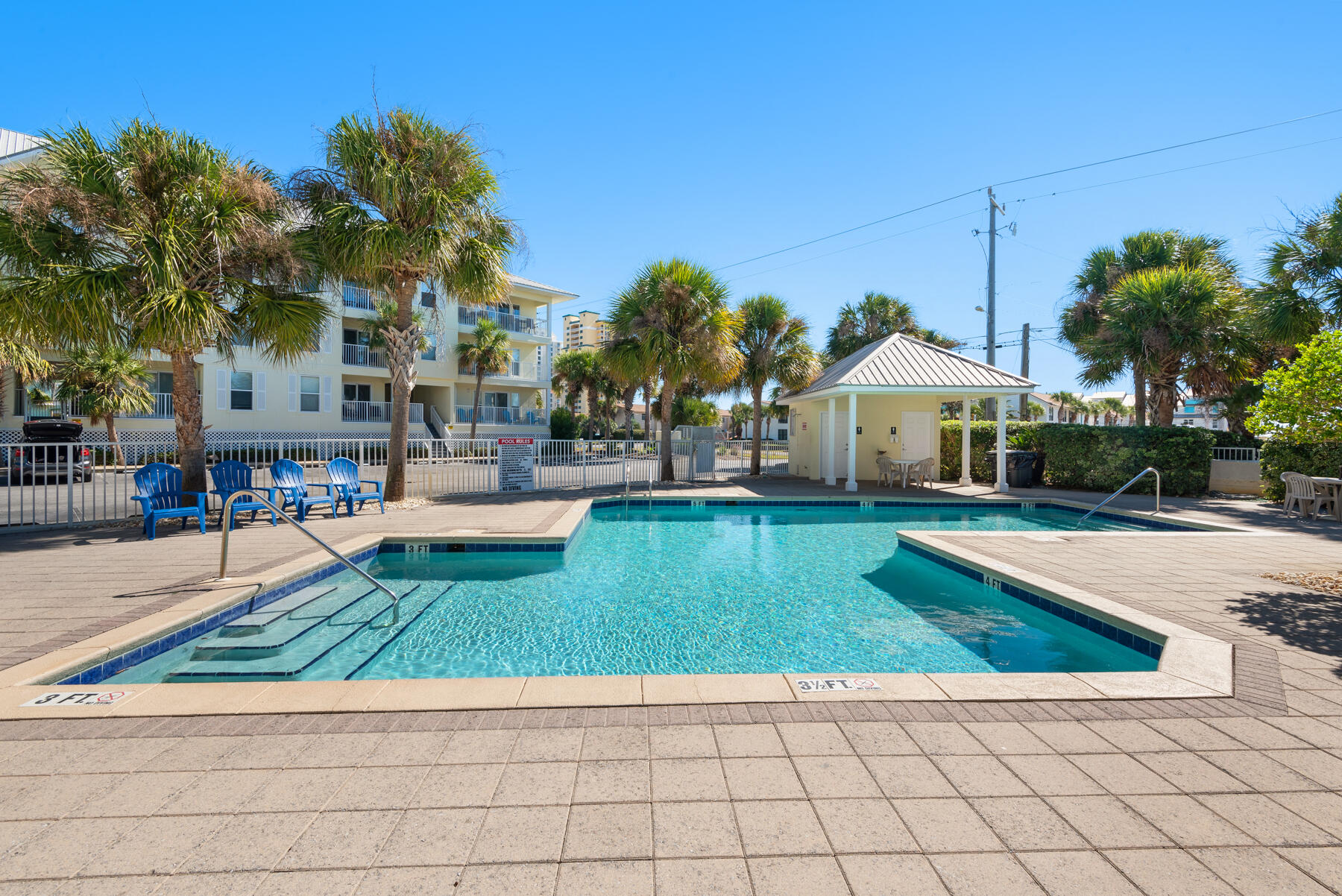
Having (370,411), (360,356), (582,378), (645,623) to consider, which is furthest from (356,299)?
(645,623)

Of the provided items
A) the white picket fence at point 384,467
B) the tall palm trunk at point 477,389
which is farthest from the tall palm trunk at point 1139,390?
the tall palm trunk at point 477,389

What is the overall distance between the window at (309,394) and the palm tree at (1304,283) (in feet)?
94.7

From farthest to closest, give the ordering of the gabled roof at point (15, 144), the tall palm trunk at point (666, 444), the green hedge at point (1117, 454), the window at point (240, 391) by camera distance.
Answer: the window at point (240, 391) < the gabled roof at point (15, 144) < the tall palm trunk at point (666, 444) < the green hedge at point (1117, 454)

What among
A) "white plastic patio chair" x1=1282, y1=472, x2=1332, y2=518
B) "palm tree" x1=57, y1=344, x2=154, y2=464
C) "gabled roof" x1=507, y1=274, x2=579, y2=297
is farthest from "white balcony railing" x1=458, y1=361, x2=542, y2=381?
"white plastic patio chair" x1=1282, y1=472, x2=1332, y2=518

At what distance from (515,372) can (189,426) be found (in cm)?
2101

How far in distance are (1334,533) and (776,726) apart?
1134cm

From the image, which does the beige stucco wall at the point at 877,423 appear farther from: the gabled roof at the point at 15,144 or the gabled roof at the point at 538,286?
the gabled roof at the point at 15,144

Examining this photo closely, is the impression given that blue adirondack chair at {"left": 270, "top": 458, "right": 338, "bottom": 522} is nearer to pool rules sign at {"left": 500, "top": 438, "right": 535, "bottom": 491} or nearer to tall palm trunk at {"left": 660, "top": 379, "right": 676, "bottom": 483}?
pool rules sign at {"left": 500, "top": 438, "right": 535, "bottom": 491}

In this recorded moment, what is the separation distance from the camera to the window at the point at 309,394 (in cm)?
2442

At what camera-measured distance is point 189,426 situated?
9.59m

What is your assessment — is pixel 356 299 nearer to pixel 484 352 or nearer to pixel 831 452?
pixel 484 352

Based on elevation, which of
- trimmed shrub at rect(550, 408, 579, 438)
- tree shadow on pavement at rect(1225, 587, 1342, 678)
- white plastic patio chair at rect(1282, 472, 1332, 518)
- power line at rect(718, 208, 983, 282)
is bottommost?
tree shadow on pavement at rect(1225, 587, 1342, 678)

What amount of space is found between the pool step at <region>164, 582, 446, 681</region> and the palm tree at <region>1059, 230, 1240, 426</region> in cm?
1794

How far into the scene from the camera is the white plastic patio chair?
11.2 meters
